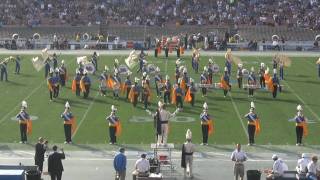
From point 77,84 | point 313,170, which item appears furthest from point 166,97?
point 313,170

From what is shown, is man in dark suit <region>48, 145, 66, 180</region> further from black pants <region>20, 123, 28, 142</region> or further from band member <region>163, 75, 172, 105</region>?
band member <region>163, 75, 172, 105</region>

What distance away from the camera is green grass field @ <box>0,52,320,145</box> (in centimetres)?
2156

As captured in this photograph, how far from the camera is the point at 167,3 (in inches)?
2245

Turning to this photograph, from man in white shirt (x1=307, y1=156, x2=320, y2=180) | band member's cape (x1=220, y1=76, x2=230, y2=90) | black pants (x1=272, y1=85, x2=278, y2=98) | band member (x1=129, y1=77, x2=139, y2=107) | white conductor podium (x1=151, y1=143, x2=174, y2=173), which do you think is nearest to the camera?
man in white shirt (x1=307, y1=156, x2=320, y2=180)

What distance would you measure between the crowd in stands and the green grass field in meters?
20.4

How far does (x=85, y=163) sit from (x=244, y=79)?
51.4 ft

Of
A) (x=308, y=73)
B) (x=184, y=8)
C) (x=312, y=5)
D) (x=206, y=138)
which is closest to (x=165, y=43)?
(x=308, y=73)

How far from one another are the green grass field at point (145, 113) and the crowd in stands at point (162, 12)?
20.4 metres

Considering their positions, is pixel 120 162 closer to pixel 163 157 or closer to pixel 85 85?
pixel 163 157

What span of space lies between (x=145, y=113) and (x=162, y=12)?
104 feet

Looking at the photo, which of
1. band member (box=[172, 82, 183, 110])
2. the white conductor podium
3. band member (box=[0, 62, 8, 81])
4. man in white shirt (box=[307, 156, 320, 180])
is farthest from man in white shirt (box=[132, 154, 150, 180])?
band member (box=[0, 62, 8, 81])

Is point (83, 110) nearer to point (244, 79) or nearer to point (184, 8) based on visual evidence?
point (244, 79)

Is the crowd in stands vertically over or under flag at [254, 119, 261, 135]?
over

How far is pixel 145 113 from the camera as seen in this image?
25078 millimetres
